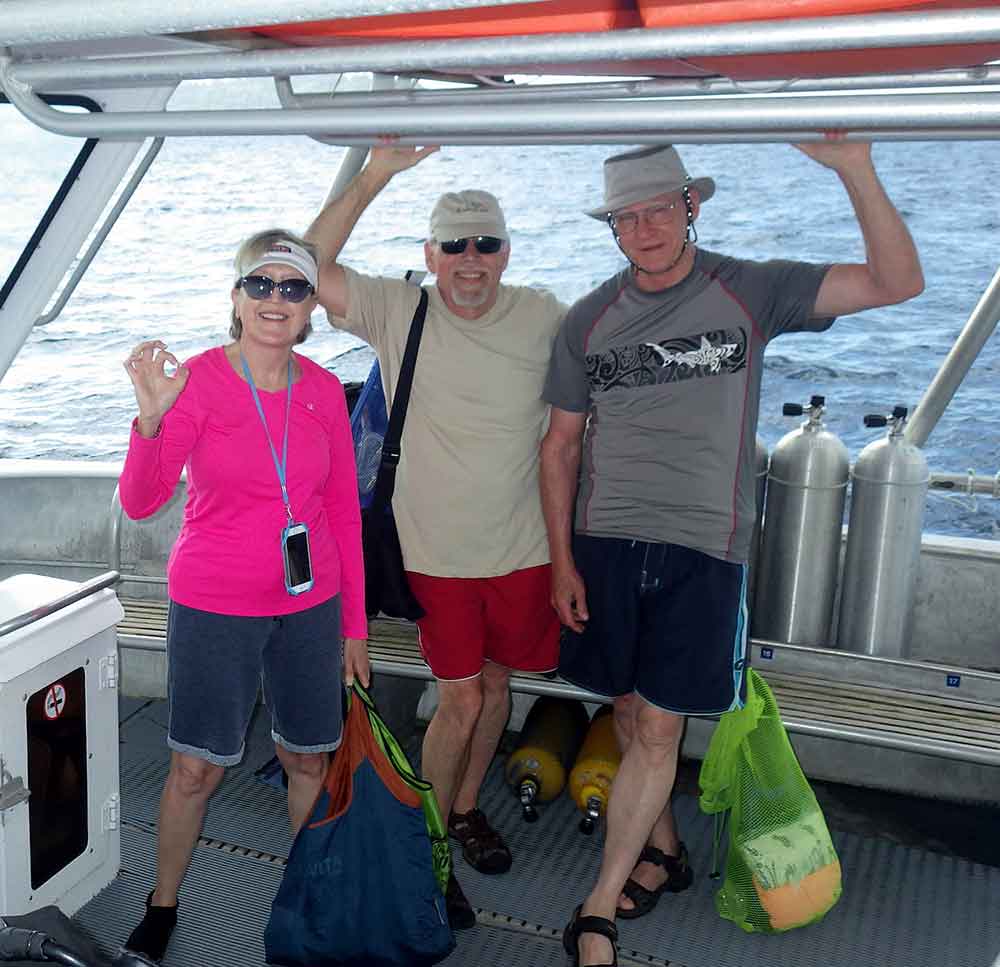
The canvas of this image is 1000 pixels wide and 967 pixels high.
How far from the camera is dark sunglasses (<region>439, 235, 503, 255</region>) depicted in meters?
2.61

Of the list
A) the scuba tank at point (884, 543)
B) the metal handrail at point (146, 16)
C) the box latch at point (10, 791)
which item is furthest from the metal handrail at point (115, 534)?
the metal handrail at point (146, 16)

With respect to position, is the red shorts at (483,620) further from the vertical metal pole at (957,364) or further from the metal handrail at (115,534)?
the vertical metal pole at (957,364)

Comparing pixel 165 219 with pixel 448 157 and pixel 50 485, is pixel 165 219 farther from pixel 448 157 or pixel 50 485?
pixel 50 485

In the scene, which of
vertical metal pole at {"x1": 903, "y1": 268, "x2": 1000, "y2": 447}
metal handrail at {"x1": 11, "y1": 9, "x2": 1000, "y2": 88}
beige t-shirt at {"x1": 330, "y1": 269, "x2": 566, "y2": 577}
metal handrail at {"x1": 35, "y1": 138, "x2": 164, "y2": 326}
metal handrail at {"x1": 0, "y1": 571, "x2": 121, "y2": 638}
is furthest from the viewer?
vertical metal pole at {"x1": 903, "y1": 268, "x2": 1000, "y2": 447}

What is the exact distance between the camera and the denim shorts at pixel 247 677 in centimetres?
234

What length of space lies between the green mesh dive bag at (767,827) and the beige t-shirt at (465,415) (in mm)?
689

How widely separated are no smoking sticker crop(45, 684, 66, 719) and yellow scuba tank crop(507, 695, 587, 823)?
1268 mm

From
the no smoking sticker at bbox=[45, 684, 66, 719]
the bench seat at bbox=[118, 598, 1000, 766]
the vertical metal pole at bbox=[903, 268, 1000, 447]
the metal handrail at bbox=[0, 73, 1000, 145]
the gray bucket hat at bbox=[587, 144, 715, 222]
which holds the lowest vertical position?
the bench seat at bbox=[118, 598, 1000, 766]

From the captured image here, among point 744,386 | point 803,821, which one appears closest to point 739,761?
point 803,821

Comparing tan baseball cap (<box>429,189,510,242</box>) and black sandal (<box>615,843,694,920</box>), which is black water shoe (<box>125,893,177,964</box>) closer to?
black sandal (<box>615,843,694,920</box>)

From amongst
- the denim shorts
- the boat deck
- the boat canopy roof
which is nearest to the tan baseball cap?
the denim shorts

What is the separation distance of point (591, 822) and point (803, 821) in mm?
665

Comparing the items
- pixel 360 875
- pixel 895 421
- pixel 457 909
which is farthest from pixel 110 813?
pixel 895 421

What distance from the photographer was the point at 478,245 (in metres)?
2.62
